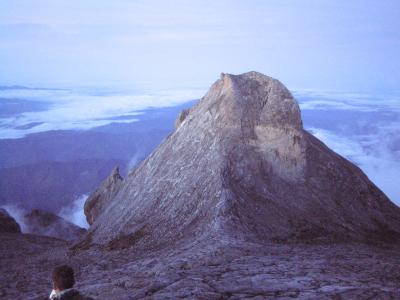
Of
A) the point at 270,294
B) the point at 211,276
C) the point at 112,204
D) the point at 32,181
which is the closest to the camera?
the point at 270,294

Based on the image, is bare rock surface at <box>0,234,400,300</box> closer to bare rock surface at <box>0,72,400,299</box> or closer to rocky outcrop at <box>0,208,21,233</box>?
bare rock surface at <box>0,72,400,299</box>

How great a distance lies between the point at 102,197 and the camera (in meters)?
36.2

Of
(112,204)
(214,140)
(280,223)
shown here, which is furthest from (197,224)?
(112,204)

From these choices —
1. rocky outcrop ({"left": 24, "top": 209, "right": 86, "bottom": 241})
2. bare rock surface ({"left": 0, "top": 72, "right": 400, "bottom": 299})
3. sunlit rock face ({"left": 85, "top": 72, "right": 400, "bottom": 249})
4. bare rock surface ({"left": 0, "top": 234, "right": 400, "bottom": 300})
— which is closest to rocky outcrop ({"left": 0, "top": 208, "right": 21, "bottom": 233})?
rocky outcrop ({"left": 24, "top": 209, "right": 86, "bottom": 241})

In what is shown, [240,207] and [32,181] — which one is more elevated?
[240,207]

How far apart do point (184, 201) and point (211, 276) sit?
10.8 m

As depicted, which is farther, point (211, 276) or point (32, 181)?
point (32, 181)

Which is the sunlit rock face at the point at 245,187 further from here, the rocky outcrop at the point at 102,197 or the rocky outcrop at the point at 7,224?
the rocky outcrop at the point at 7,224

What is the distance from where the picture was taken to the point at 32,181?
189 m

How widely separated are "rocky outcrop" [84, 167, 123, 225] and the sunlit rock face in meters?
3.63

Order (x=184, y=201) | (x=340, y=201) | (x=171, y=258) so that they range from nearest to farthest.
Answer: (x=171, y=258), (x=184, y=201), (x=340, y=201)

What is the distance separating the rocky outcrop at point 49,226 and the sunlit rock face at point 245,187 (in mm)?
30778

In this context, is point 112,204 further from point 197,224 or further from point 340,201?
point 340,201

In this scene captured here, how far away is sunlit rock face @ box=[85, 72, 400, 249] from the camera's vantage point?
69.3 ft
